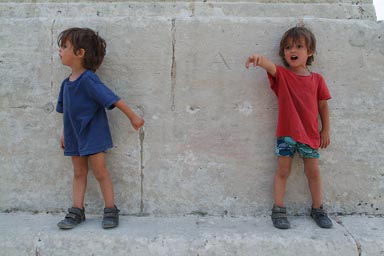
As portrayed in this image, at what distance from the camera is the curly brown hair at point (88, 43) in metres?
2.48

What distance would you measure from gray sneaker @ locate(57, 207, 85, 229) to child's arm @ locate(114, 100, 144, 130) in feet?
2.38

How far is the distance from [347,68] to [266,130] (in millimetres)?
753

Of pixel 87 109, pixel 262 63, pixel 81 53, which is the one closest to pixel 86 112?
pixel 87 109

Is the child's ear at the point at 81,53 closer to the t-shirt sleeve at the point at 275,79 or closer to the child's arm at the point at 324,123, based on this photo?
the t-shirt sleeve at the point at 275,79

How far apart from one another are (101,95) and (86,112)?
0.54 ft

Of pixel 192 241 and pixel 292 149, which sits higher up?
pixel 292 149

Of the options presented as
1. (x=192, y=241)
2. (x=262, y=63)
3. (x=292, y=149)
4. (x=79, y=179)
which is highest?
(x=262, y=63)

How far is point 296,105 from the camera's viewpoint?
251 cm

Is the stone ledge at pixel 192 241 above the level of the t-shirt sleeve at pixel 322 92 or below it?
below

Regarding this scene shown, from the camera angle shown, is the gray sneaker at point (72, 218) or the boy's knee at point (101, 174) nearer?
the gray sneaker at point (72, 218)

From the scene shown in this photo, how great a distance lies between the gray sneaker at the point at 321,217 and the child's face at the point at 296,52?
1.03 metres

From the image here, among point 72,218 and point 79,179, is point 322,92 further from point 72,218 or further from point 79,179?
point 72,218

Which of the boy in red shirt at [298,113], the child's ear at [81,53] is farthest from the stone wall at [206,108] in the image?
the child's ear at [81,53]

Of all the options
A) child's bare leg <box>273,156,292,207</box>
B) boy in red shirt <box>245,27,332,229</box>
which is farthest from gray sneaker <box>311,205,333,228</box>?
child's bare leg <box>273,156,292,207</box>
